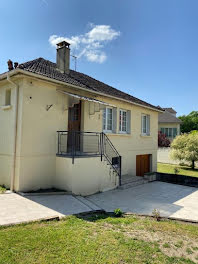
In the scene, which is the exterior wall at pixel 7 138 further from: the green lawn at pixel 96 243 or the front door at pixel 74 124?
the green lawn at pixel 96 243

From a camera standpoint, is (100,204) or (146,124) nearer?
(100,204)

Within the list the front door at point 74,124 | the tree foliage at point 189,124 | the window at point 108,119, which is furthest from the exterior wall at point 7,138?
the tree foliage at point 189,124

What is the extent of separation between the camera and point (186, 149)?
1139 inches

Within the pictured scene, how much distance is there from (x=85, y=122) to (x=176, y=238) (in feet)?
33.8

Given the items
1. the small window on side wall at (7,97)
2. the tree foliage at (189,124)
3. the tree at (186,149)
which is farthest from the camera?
the tree foliage at (189,124)

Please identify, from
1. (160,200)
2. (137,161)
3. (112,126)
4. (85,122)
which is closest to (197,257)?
(160,200)

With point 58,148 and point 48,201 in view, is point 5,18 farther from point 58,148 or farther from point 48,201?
point 48,201

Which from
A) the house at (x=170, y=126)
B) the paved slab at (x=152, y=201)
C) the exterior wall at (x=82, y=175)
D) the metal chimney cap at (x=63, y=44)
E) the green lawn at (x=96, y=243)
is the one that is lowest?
the paved slab at (x=152, y=201)

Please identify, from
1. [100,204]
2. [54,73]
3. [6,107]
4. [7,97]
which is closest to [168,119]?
[54,73]

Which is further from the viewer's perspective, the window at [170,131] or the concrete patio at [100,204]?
the window at [170,131]

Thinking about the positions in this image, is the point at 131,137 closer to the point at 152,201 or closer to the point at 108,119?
the point at 108,119

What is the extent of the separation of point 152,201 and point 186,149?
19273 millimetres

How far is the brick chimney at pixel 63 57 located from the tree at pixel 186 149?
22.0m

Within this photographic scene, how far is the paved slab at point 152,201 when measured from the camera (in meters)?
10.5
